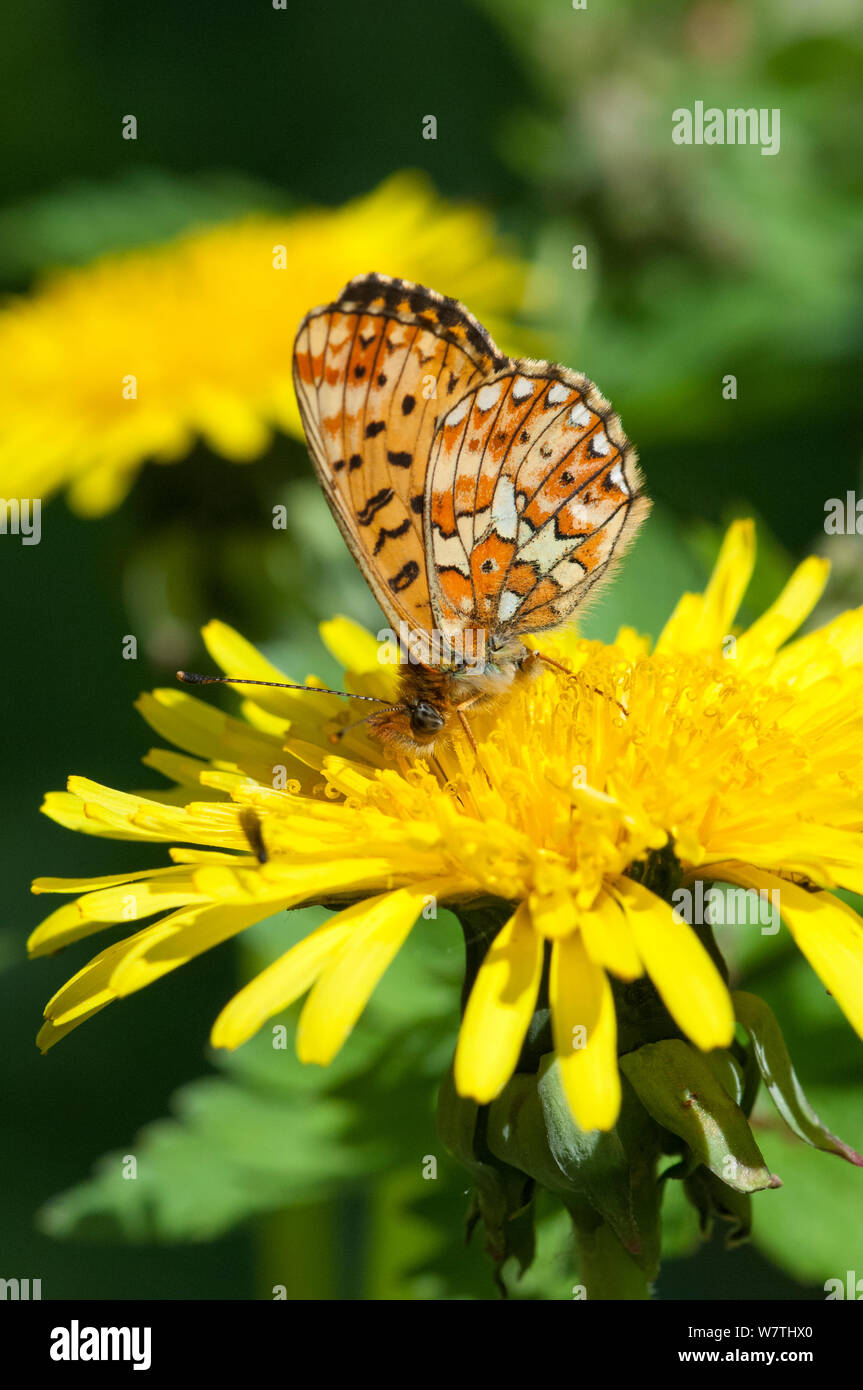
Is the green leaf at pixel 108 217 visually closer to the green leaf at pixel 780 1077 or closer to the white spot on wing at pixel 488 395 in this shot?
the white spot on wing at pixel 488 395

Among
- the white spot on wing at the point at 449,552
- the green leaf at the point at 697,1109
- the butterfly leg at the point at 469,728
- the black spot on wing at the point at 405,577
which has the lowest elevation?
the green leaf at the point at 697,1109

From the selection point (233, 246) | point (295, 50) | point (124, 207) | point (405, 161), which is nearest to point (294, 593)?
point (233, 246)

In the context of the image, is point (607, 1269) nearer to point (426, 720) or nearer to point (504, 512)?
point (426, 720)

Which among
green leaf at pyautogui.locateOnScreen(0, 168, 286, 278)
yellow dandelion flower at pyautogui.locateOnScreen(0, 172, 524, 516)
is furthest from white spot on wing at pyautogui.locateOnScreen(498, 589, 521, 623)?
green leaf at pyautogui.locateOnScreen(0, 168, 286, 278)

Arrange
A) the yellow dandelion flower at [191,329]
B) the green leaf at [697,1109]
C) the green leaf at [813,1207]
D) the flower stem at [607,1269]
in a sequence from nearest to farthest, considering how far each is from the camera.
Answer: the green leaf at [697,1109] < the flower stem at [607,1269] < the green leaf at [813,1207] < the yellow dandelion flower at [191,329]

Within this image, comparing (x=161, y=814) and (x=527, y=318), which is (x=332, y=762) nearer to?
(x=161, y=814)

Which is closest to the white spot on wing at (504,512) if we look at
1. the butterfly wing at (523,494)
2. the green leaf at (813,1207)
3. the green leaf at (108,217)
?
the butterfly wing at (523,494)

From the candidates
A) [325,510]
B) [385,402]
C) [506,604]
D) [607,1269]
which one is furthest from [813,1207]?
[325,510]

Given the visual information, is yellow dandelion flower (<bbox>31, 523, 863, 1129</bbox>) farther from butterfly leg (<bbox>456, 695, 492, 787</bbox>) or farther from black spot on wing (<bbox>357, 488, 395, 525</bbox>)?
black spot on wing (<bbox>357, 488, 395, 525</bbox>)
